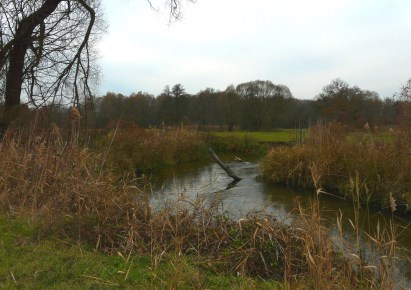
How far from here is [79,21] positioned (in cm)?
1141

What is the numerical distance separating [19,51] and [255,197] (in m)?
7.41

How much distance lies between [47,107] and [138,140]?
21.1 feet

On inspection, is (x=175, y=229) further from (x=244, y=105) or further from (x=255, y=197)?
(x=244, y=105)

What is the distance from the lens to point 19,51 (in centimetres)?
1066

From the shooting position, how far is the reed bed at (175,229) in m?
3.77

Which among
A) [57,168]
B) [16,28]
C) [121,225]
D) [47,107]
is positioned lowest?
[121,225]

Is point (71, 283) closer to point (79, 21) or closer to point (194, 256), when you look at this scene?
point (194, 256)

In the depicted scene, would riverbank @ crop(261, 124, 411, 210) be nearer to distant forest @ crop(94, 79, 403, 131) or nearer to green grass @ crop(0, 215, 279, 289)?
green grass @ crop(0, 215, 279, 289)

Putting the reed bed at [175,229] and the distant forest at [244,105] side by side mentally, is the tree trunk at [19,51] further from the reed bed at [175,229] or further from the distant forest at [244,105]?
the distant forest at [244,105]

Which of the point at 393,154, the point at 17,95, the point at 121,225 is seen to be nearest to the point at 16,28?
the point at 17,95

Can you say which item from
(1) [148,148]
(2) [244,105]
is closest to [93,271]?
(1) [148,148]

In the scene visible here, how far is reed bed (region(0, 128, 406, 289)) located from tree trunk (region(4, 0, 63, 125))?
4697mm

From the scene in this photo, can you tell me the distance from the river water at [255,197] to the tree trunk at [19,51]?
14.5 feet

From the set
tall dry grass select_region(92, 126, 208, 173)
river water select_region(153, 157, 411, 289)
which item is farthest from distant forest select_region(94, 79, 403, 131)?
river water select_region(153, 157, 411, 289)
